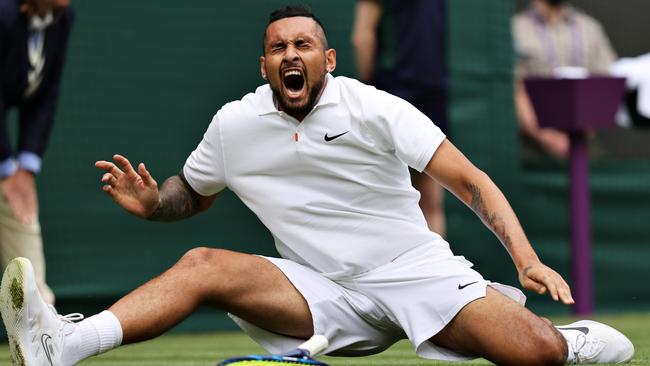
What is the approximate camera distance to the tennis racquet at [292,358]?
3793 millimetres

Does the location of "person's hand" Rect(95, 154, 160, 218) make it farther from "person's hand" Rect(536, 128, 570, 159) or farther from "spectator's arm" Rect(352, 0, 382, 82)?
"person's hand" Rect(536, 128, 570, 159)

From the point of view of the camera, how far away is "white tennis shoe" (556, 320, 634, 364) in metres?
4.78

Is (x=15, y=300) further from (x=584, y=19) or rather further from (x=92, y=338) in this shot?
(x=584, y=19)

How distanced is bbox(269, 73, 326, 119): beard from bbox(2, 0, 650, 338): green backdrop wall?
3.35 metres

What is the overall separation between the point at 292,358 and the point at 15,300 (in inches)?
36.3

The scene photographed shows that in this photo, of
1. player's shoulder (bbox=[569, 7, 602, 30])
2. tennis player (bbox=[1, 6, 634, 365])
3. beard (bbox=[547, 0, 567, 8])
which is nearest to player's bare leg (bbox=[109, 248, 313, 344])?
tennis player (bbox=[1, 6, 634, 365])

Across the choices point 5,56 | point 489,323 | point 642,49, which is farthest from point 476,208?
point 642,49

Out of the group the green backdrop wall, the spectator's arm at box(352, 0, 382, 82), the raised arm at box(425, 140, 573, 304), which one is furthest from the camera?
the spectator's arm at box(352, 0, 382, 82)

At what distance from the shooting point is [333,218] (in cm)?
473

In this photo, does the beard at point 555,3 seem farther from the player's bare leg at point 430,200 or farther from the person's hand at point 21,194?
the person's hand at point 21,194

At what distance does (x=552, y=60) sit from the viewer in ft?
30.8

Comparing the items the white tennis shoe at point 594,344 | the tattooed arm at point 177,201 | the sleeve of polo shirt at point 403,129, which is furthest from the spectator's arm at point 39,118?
the white tennis shoe at point 594,344

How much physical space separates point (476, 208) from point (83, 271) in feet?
13.0

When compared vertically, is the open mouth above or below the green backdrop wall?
above
